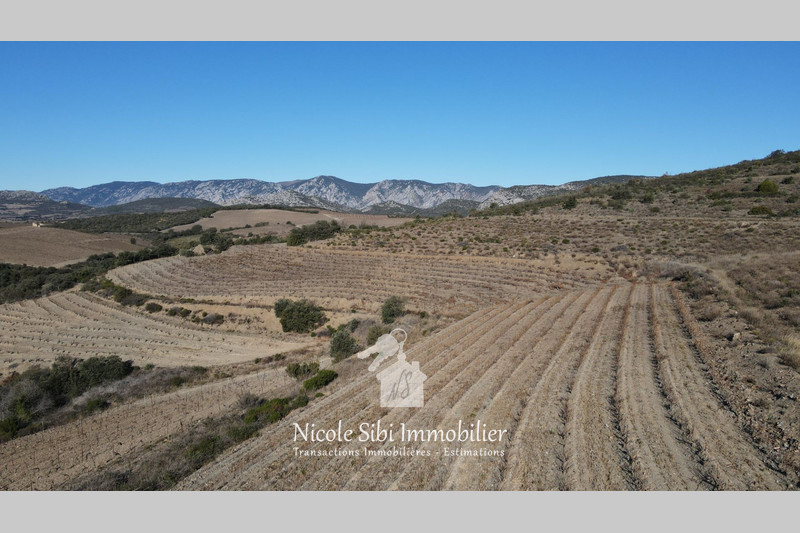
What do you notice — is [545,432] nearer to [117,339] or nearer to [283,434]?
[283,434]

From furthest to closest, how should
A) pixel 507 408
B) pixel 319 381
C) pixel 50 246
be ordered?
pixel 50 246, pixel 319 381, pixel 507 408

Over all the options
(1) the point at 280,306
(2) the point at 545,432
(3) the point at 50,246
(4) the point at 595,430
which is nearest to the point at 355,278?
(1) the point at 280,306

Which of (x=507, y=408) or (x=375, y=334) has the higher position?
(x=507, y=408)

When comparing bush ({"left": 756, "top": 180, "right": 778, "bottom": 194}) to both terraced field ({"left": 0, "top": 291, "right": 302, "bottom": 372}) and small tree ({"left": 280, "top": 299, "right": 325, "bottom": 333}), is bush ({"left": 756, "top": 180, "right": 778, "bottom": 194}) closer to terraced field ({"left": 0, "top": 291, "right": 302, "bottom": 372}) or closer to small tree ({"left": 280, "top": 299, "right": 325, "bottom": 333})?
small tree ({"left": 280, "top": 299, "right": 325, "bottom": 333})

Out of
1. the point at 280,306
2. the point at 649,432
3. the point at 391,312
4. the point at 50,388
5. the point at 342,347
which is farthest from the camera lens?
the point at 280,306

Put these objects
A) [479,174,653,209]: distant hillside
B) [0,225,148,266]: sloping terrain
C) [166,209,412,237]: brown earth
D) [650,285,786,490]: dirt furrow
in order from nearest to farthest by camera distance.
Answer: [650,285,786,490]: dirt furrow < [0,225,148,266]: sloping terrain < [166,209,412,237]: brown earth < [479,174,653,209]: distant hillside

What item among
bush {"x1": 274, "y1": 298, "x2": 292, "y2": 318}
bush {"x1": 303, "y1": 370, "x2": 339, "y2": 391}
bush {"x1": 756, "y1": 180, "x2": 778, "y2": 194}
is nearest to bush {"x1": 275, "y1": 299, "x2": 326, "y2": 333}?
bush {"x1": 274, "y1": 298, "x2": 292, "y2": 318}

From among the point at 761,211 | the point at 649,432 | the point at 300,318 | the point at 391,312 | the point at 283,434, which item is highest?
the point at 761,211
